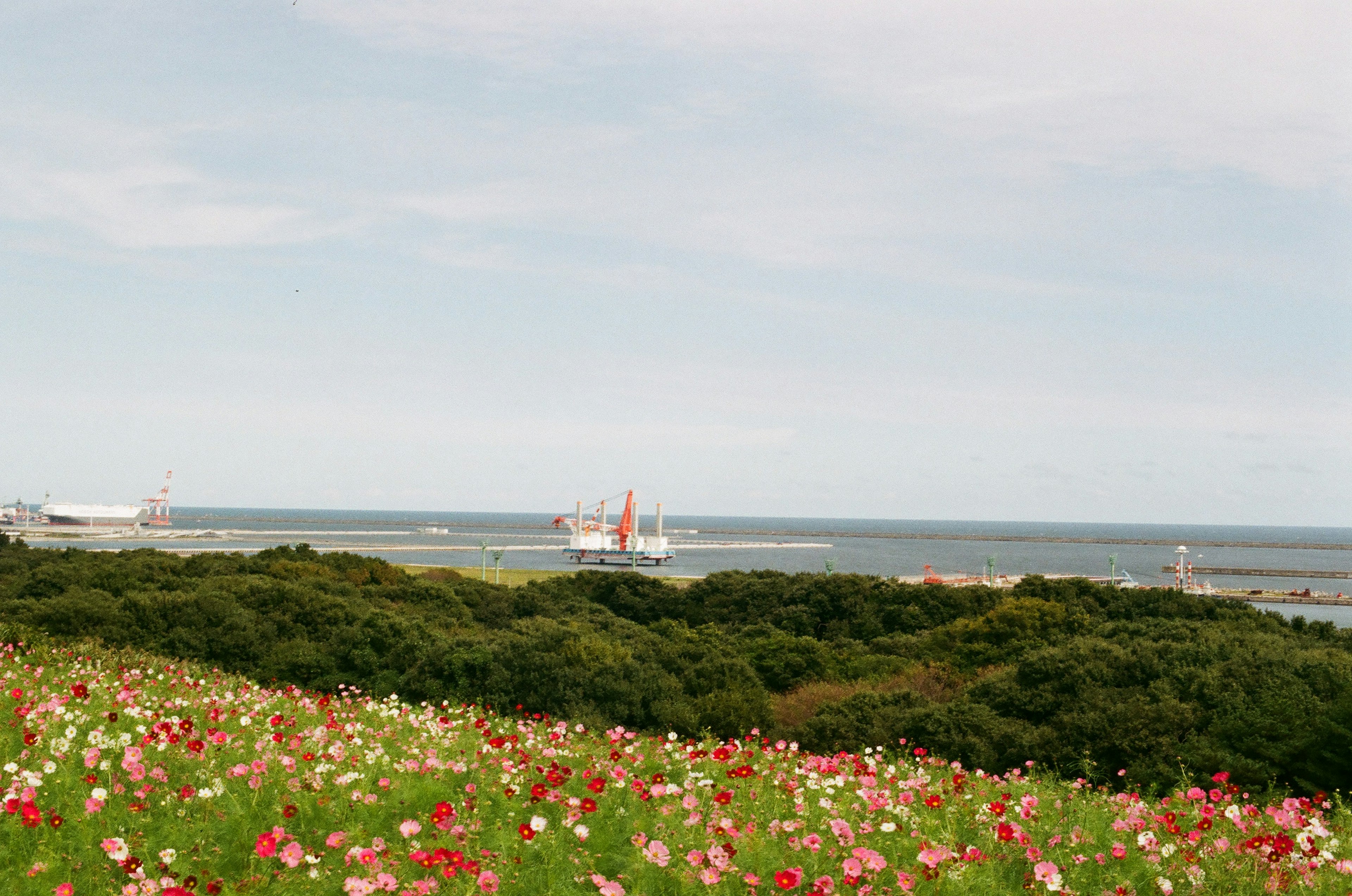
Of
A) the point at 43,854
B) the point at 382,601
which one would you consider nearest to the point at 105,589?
the point at 382,601

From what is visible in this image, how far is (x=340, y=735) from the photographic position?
24.2 ft

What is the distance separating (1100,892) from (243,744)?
225 inches

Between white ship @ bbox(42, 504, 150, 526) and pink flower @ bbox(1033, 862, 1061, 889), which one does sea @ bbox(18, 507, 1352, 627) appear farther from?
pink flower @ bbox(1033, 862, 1061, 889)

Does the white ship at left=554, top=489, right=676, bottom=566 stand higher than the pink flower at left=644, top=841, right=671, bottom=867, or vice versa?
the pink flower at left=644, top=841, right=671, bottom=867

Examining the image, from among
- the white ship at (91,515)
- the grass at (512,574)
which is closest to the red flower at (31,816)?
the grass at (512,574)

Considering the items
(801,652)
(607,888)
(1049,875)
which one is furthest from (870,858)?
(801,652)

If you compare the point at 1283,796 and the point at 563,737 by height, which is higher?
the point at 563,737

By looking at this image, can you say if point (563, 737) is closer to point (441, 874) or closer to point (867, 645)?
point (441, 874)

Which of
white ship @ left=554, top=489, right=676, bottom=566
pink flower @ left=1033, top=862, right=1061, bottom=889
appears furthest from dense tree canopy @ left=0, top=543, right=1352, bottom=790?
white ship @ left=554, top=489, right=676, bottom=566

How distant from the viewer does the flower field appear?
14.7ft

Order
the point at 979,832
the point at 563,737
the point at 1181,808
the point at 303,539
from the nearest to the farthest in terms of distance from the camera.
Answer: the point at 979,832 → the point at 1181,808 → the point at 563,737 → the point at 303,539

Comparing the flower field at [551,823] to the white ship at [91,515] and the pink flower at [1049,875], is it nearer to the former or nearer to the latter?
the pink flower at [1049,875]

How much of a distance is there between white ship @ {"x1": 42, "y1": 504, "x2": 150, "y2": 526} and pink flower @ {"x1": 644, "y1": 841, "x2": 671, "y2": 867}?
634 ft

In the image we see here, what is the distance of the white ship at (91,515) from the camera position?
175 metres
